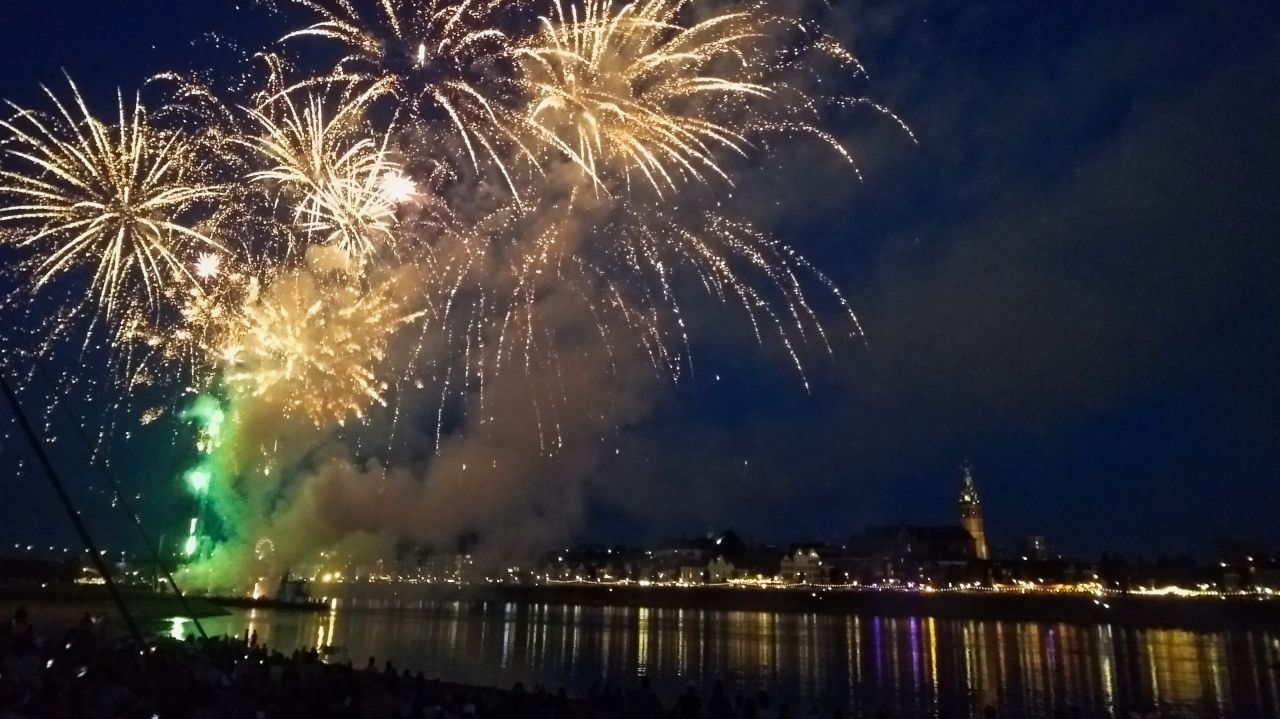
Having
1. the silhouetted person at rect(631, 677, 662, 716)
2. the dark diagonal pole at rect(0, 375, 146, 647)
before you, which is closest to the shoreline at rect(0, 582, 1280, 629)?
the silhouetted person at rect(631, 677, 662, 716)

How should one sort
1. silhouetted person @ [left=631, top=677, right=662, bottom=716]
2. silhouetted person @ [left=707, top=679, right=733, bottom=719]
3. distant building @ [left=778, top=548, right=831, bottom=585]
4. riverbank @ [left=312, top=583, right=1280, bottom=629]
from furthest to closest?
distant building @ [left=778, top=548, right=831, bottom=585] → riverbank @ [left=312, top=583, right=1280, bottom=629] → silhouetted person @ [left=631, top=677, right=662, bottom=716] → silhouetted person @ [left=707, top=679, right=733, bottom=719]

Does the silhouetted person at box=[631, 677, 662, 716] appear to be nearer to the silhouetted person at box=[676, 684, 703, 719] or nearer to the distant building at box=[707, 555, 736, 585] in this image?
the silhouetted person at box=[676, 684, 703, 719]

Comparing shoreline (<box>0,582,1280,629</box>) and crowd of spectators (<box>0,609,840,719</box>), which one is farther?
shoreline (<box>0,582,1280,629</box>)

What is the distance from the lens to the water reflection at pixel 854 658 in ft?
78.7

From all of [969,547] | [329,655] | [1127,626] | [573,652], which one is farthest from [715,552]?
[329,655]

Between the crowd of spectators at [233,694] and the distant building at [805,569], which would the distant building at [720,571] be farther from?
the crowd of spectators at [233,694]

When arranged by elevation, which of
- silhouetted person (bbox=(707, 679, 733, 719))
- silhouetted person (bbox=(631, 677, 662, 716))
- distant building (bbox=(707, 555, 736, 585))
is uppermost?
distant building (bbox=(707, 555, 736, 585))

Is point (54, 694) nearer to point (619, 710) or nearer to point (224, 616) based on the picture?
point (619, 710)

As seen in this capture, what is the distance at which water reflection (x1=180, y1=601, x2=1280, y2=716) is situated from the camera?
78.7 feet

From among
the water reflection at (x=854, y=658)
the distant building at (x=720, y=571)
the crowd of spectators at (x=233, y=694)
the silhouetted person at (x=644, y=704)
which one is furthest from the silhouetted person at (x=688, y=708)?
the distant building at (x=720, y=571)

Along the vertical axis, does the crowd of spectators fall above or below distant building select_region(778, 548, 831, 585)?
below

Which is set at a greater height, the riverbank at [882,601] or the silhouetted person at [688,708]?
→ the silhouetted person at [688,708]

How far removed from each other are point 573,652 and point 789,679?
37.4 ft

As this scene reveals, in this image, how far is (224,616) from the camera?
49.5 m
